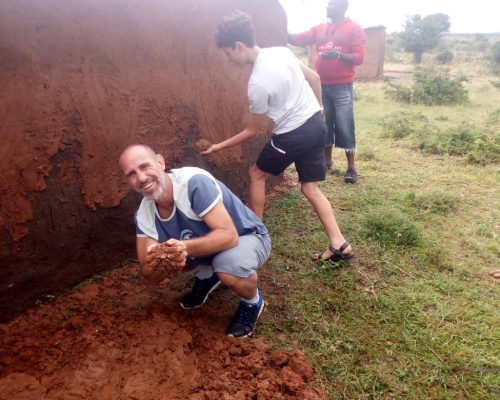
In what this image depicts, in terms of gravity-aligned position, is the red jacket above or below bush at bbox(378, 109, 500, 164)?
above

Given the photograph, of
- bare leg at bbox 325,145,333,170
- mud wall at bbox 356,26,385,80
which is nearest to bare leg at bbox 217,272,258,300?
bare leg at bbox 325,145,333,170

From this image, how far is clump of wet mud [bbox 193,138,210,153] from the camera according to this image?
3465mm

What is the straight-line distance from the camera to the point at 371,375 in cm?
234

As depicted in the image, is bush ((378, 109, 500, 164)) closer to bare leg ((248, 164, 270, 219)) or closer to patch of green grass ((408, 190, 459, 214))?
patch of green grass ((408, 190, 459, 214))

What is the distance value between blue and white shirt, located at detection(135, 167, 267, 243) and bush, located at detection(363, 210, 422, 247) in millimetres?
1584

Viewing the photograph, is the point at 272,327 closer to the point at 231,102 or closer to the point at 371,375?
the point at 371,375

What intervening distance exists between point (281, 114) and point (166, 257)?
1.46m

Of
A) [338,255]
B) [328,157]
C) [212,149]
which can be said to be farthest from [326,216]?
[328,157]

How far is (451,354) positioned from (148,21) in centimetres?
292

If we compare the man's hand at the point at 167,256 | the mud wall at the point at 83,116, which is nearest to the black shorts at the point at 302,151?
the mud wall at the point at 83,116

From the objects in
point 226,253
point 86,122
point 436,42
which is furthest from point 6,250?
point 436,42

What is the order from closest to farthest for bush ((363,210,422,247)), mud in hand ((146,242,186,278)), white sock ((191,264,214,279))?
mud in hand ((146,242,186,278)), white sock ((191,264,214,279)), bush ((363,210,422,247))

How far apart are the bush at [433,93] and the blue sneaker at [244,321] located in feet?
30.1

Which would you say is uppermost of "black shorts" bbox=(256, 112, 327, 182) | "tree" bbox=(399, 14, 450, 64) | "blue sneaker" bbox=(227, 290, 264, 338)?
"black shorts" bbox=(256, 112, 327, 182)
